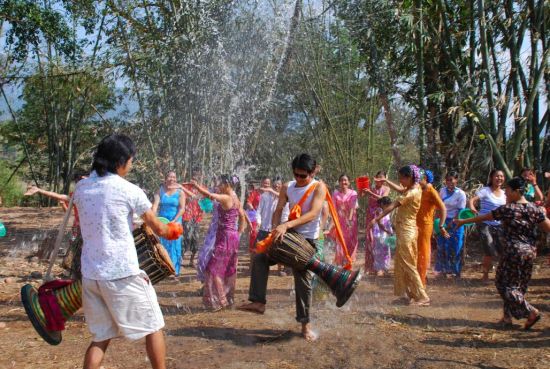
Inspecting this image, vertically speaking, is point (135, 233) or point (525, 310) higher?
point (135, 233)

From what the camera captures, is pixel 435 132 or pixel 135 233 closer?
pixel 135 233

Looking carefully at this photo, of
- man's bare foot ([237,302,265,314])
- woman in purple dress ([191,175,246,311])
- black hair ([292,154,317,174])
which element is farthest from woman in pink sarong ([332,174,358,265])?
man's bare foot ([237,302,265,314])

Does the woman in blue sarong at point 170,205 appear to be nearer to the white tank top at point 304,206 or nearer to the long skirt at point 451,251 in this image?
the white tank top at point 304,206

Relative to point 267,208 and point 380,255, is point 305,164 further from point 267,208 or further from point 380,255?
point 380,255

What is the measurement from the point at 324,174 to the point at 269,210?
10.4ft

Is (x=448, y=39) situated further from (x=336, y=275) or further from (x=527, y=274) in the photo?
(x=336, y=275)

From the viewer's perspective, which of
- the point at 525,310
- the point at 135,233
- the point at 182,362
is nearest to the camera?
the point at 135,233

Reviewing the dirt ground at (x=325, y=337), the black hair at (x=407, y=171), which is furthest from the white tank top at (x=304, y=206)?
the black hair at (x=407, y=171)

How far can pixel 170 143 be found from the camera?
11125 millimetres

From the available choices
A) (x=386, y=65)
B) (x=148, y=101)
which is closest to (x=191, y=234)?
(x=148, y=101)

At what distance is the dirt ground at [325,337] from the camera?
4.45m

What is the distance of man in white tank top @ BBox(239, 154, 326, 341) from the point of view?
4.86 meters

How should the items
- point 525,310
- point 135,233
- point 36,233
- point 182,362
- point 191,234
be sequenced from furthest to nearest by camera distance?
1. point 36,233
2. point 191,234
3. point 525,310
4. point 182,362
5. point 135,233

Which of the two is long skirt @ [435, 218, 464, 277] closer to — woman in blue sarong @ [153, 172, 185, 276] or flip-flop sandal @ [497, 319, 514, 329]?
flip-flop sandal @ [497, 319, 514, 329]
